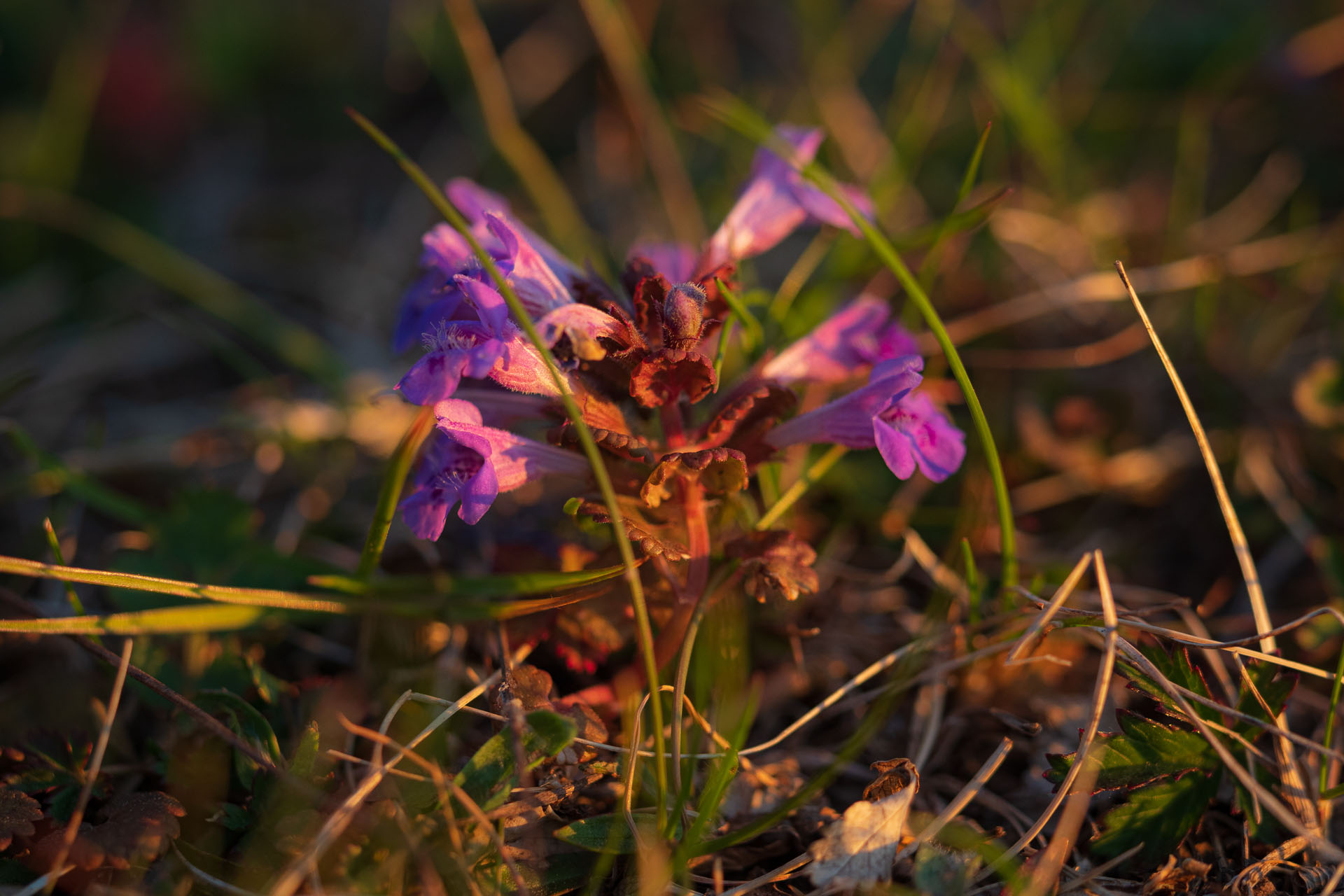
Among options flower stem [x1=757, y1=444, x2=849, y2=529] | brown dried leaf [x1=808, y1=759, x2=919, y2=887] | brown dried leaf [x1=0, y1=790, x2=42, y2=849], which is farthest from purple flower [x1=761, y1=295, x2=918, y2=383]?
brown dried leaf [x1=0, y1=790, x2=42, y2=849]

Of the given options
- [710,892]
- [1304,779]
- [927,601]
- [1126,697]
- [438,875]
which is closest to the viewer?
[438,875]

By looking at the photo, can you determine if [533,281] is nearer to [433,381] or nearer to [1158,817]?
[433,381]

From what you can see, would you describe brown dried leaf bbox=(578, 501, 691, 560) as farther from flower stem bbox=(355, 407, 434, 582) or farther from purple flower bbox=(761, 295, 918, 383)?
purple flower bbox=(761, 295, 918, 383)

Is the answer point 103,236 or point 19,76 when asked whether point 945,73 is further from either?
point 19,76

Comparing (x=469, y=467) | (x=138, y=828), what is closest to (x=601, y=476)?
(x=469, y=467)

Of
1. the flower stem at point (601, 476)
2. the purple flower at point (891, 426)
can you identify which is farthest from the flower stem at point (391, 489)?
the purple flower at point (891, 426)

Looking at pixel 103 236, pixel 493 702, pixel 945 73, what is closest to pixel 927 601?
pixel 493 702

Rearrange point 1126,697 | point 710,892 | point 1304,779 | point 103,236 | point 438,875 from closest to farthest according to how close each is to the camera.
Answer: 1. point 438,875
2. point 710,892
3. point 1304,779
4. point 1126,697
5. point 103,236

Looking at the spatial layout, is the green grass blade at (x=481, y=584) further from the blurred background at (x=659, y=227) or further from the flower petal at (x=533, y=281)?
the flower petal at (x=533, y=281)

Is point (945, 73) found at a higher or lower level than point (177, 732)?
higher
